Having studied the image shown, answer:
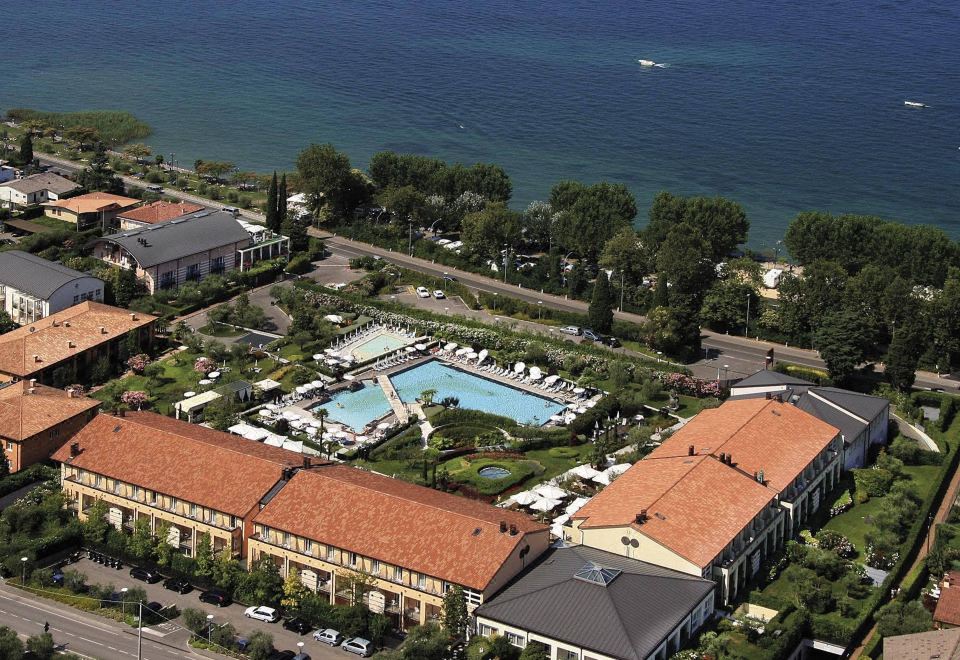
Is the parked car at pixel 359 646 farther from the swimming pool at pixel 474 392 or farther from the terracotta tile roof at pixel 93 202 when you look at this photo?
the terracotta tile roof at pixel 93 202

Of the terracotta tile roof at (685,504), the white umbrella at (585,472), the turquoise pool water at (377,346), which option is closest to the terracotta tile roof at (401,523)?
the terracotta tile roof at (685,504)

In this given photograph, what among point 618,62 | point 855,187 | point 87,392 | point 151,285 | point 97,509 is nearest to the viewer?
point 97,509

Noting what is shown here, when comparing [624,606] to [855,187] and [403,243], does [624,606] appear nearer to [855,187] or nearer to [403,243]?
[403,243]

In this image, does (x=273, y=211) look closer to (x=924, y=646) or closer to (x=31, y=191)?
(x=31, y=191)

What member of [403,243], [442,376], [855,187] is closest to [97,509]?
[442,376]

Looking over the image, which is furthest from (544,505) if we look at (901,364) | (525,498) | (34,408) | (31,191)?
(31,191)

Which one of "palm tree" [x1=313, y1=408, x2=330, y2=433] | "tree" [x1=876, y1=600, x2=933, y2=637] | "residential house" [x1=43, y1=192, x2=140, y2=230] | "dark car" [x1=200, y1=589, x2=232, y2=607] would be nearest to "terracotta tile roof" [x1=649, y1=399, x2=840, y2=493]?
"tree" [x1=876, y1=600, x2=933, y2=637]
